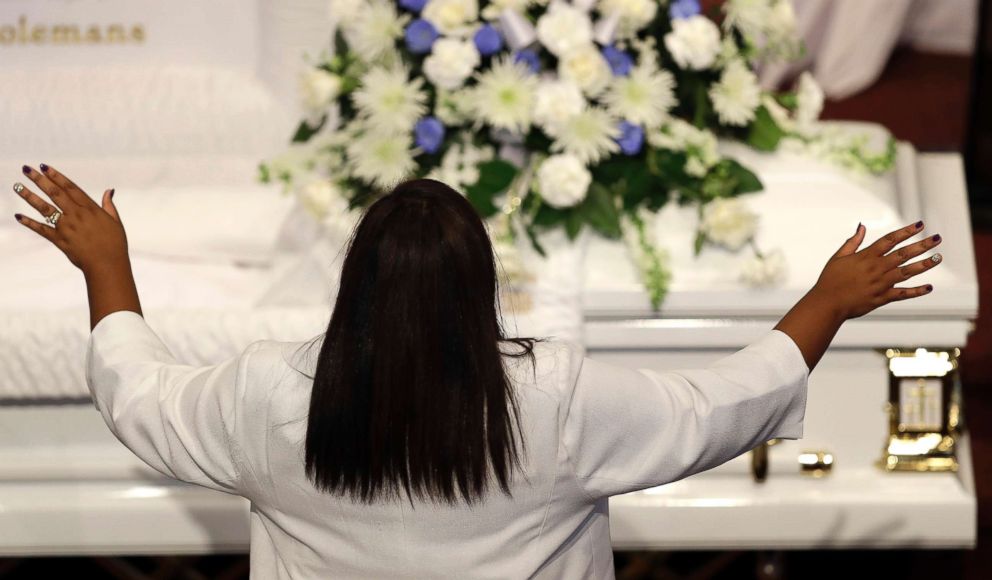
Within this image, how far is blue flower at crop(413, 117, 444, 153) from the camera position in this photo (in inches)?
99.1

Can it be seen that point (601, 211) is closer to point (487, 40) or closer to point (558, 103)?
point (558, 103)

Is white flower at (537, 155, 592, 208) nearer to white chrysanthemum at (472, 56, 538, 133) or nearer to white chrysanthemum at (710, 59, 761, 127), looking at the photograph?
white chrysanthemum at (472, 56, 538, 133)

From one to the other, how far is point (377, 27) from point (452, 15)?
0.18m

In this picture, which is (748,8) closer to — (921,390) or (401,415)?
(921,390)

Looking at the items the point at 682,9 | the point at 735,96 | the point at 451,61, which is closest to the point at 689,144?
the point at 735,96

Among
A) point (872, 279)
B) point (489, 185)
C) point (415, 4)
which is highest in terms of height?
point (415, 4)

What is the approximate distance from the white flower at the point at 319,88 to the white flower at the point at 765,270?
2.84 feet

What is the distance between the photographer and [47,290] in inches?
109

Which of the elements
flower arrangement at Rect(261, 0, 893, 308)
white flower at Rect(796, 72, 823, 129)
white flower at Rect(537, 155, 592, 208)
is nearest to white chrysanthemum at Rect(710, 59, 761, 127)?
flower arrangement at Rect(261, 0, 893, 308)

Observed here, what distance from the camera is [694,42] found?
2477 mm

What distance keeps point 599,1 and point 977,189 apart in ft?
7.54

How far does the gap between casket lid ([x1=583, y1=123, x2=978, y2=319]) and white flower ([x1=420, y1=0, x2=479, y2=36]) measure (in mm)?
466

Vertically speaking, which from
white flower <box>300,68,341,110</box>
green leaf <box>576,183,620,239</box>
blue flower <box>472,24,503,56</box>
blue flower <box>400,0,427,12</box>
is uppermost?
blue flower <box>400,0,427,12</box>

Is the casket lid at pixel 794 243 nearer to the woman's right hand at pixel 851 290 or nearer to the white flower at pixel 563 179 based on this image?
the white flower at pixel 563 179
